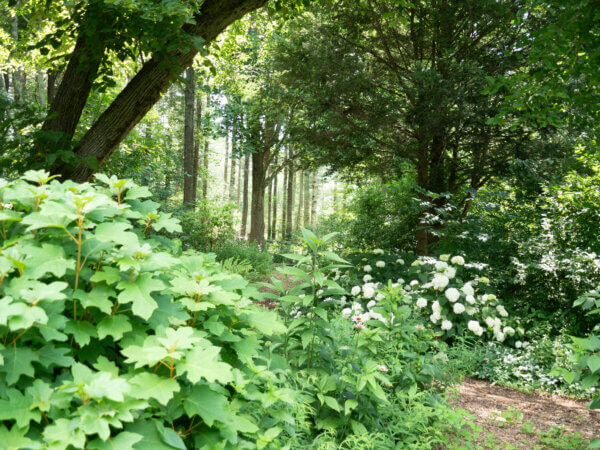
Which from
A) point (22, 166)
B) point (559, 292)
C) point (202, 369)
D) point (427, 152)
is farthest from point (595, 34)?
point (22, 166)

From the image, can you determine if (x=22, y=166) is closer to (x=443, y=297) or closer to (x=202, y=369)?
(x=202, y=369)

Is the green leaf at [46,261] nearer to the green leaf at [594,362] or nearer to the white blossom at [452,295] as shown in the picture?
the green leaf at [594,362]

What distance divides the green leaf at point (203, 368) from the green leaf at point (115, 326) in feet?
0.75

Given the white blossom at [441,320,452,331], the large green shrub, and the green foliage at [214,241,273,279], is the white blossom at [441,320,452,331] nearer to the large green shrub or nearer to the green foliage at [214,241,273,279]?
the large green shrub

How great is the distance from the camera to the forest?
45.7 inches

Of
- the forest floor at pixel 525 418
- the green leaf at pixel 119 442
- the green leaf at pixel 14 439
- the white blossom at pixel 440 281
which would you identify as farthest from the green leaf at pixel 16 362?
the white blossom at pixel 440 281

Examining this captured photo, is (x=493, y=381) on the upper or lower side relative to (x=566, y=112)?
lower

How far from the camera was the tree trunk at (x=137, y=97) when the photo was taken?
3.61 meters

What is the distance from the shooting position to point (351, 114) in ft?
27.9

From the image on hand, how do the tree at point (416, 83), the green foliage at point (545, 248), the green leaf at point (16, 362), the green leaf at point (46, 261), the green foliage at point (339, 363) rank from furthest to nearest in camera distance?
the tree at point (416, 83)
the green foliage at point (545, 248)
the green foliage at point (339, 363)
the green leaf at point (46, 261)
the green leaf at point (16, 362)

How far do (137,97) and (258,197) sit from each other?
43.6ft

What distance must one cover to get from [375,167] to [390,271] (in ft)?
11.8

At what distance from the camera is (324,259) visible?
2562mm

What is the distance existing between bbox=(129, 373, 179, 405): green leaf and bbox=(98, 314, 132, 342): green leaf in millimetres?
162
